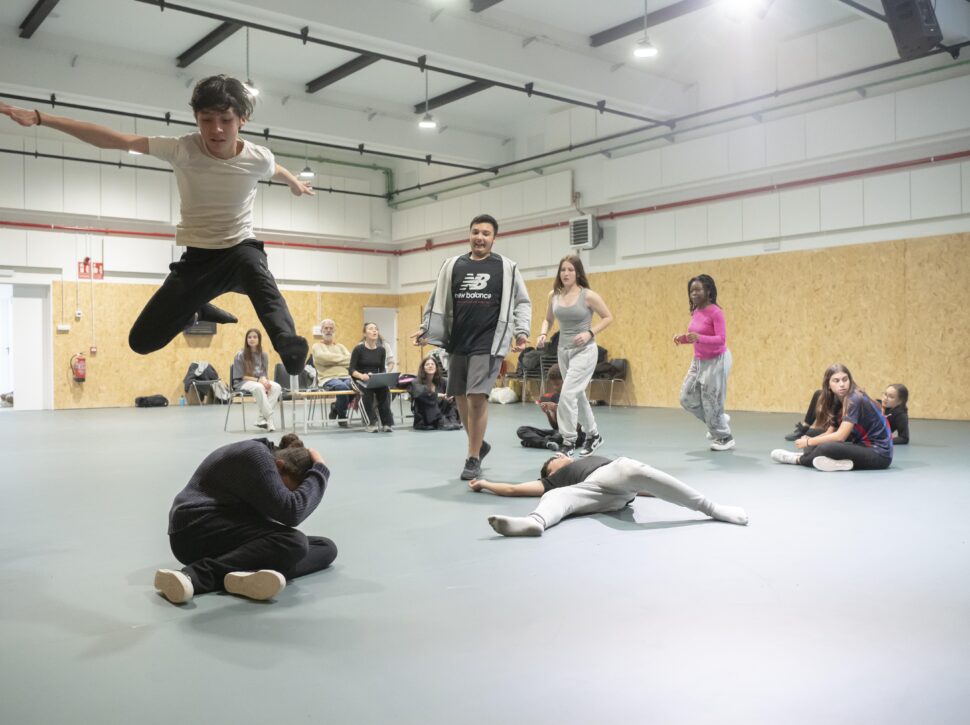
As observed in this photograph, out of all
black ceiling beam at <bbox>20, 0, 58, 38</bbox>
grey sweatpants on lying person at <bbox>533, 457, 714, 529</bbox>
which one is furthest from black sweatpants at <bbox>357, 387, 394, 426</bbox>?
black ceiling beam at <bbox>20, 0, 58, 38</bbox>

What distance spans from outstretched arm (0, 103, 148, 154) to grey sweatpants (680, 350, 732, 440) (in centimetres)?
473

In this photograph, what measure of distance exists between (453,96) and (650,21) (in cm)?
420

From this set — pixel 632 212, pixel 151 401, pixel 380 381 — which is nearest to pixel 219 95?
pixel 380 381

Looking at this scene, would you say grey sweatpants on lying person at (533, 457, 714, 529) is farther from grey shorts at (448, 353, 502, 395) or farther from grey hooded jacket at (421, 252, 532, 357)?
grey hooded jacket at (421, 252, 532, 357)

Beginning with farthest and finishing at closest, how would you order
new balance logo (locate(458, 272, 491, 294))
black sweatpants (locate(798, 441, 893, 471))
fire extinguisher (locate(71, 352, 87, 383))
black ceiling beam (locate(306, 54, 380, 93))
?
fire extinguisher (locate(71, 352, 87, 383)), black ceiling beam (locate(306, 54, 380, 93)), black sweatpants (locate(798, 441, 893, 471)), new balance logo (locate(458, 272, 491, 294))

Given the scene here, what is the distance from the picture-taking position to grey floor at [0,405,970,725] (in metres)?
1.78

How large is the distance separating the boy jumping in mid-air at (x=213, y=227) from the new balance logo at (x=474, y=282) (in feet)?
6.09

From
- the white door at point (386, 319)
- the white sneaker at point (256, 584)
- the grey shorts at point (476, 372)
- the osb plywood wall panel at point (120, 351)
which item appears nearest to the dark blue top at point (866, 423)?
the grey shorts at point (476, 372)

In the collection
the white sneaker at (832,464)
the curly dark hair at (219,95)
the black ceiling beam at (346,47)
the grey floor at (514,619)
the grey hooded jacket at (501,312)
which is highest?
the black ceiling beam at (346,47)

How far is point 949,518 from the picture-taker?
376 centimetres

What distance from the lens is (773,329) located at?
11844mm

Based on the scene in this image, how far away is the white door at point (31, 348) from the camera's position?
47.6ft

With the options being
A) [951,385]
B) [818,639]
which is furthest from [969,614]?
[951,385]

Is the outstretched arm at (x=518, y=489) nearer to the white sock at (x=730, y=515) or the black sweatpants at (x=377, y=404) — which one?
the white sock at (x=730, y=515)
